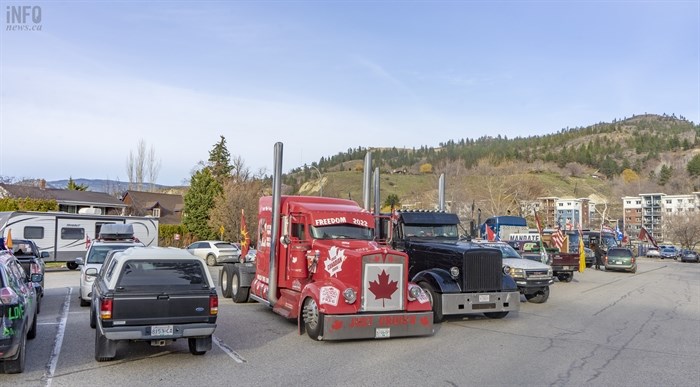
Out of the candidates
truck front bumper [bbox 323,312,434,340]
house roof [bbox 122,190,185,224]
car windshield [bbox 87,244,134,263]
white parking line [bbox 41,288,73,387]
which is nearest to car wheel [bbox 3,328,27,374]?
white parking line [bbox 41,288,73,387]

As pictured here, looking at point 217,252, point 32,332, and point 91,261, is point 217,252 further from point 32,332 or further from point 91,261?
point 32,332

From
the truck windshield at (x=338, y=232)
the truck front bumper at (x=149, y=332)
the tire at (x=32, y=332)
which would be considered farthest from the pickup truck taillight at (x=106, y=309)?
the truck windshield at (x=338, y=232)

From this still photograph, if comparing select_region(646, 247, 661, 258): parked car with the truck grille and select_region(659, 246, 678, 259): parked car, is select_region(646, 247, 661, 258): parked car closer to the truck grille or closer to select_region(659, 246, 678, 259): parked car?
select_region(659, 246, 678, 259): parked car

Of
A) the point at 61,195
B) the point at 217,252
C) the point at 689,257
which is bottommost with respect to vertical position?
the point at 689,257

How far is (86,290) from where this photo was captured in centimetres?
1404

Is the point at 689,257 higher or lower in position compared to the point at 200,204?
lower

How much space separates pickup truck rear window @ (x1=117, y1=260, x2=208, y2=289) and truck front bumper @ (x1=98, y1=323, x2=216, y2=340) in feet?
1.97

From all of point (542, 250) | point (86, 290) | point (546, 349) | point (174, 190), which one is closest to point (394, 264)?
point (546, 349)

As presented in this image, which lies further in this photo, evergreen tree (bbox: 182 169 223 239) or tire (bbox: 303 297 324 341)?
evergreen tree (bbox: 182 169 223 239)

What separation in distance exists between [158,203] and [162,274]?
73.5 m

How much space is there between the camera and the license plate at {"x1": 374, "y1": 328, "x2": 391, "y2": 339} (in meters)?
10.6

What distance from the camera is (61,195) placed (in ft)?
205

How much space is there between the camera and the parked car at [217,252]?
3266cm

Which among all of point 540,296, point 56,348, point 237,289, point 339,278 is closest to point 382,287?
point 339,278
